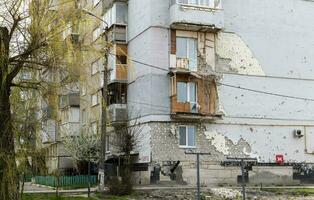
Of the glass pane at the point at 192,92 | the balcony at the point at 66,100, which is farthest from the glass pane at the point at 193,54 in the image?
the balcony at the point at 66,100

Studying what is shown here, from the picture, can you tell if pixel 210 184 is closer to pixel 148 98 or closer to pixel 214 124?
pixel 214 124

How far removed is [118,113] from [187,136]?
5.68 meters

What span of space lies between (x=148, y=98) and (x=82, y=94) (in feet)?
60.1

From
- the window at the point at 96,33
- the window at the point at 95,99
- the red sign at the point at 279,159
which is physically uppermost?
the window at the point at 96,33

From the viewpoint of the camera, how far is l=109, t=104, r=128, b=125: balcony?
39500mm

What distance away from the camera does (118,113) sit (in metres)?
39.7

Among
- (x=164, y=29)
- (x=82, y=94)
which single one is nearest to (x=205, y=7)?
(x=164, y=29)

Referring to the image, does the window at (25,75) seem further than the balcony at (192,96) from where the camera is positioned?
No

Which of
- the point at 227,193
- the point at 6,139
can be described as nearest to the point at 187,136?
the point at 227,193

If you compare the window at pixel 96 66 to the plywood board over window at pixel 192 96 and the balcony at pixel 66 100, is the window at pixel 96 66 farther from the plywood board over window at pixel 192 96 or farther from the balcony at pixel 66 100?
the plywood board over window at pixel 192 96

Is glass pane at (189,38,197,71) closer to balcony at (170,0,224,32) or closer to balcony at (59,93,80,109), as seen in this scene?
balcony at (170,0,224,32)

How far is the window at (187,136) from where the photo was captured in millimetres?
37094

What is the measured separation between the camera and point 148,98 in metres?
36.7

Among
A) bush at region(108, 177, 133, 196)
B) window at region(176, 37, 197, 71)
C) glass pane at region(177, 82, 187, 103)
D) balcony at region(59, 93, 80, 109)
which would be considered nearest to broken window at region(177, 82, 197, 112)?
glass pane at region(177, 82, 187, 103)
